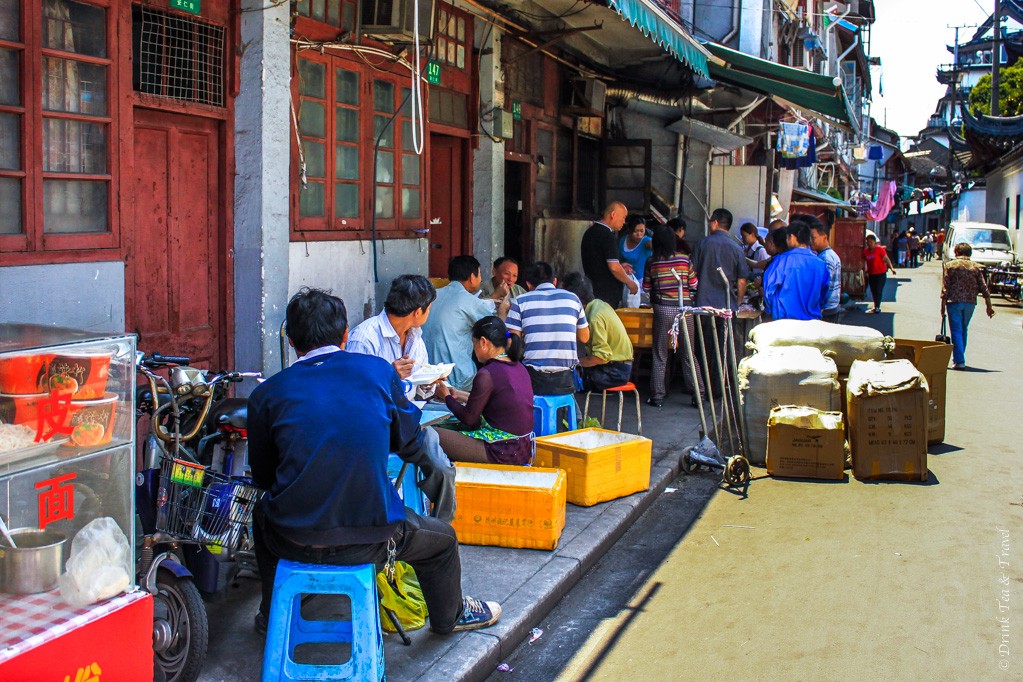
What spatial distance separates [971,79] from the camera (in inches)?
2596

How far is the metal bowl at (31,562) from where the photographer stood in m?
3.15

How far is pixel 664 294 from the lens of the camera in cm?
1038

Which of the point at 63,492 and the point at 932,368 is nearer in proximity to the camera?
the point at 63,492

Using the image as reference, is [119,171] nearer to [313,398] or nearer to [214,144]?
[214,144]

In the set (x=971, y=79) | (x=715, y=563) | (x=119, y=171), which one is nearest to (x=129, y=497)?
(x=119, y=171)

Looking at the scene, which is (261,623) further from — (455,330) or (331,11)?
(331,11)

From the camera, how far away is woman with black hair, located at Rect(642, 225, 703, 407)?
33.9ft

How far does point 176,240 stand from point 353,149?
7.42ft

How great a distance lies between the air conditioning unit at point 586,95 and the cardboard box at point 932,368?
606 centimetres

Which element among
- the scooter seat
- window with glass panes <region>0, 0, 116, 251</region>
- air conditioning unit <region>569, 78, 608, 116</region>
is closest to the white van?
air conditioning unit <region>569, 78, 608, 116</region>

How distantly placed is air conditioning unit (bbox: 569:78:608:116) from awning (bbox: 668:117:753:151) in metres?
1.86

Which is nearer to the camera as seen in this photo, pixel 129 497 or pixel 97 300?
pixel 129 497

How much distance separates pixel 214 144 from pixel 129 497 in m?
3.92

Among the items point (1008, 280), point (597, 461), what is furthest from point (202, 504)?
point (1008, 280)
